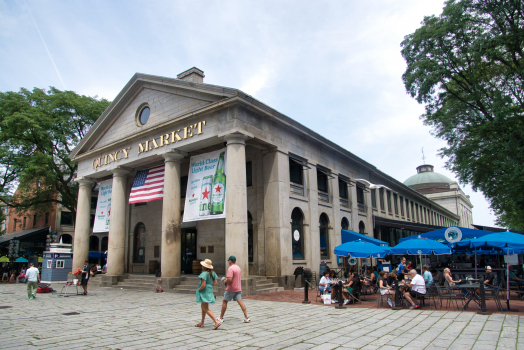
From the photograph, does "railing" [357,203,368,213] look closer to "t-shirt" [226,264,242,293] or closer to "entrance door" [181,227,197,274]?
"entrance door" [181,227,197,274]

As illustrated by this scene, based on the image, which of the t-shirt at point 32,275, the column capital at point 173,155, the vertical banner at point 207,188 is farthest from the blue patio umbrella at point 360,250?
the t-shirt at point 32,275

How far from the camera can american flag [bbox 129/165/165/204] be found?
67.6 ft

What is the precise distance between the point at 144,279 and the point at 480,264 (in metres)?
21.2

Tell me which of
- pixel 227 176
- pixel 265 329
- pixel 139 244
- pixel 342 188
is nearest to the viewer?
pixel 265 329

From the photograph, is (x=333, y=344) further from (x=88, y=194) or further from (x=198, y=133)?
(x=88, y=194)

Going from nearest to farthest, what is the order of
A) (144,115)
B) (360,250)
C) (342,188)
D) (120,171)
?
(360,250), (144,115), (120,171), (342,188)

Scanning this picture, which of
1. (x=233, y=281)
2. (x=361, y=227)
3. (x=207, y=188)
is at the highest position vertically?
(x=207, y=188)

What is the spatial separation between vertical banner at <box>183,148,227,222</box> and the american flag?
2.59 meters

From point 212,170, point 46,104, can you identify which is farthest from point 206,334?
point 46,104

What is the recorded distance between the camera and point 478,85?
72.9 ft

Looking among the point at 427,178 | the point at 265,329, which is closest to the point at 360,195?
the point at 265,329

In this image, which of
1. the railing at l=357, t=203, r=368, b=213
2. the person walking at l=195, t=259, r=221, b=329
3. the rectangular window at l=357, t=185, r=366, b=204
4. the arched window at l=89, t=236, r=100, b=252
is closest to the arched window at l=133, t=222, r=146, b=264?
the railing at l=357, t=203, r=368, b=213

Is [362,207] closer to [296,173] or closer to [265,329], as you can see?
[296,173]

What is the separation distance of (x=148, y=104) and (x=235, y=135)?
8.24 meters
